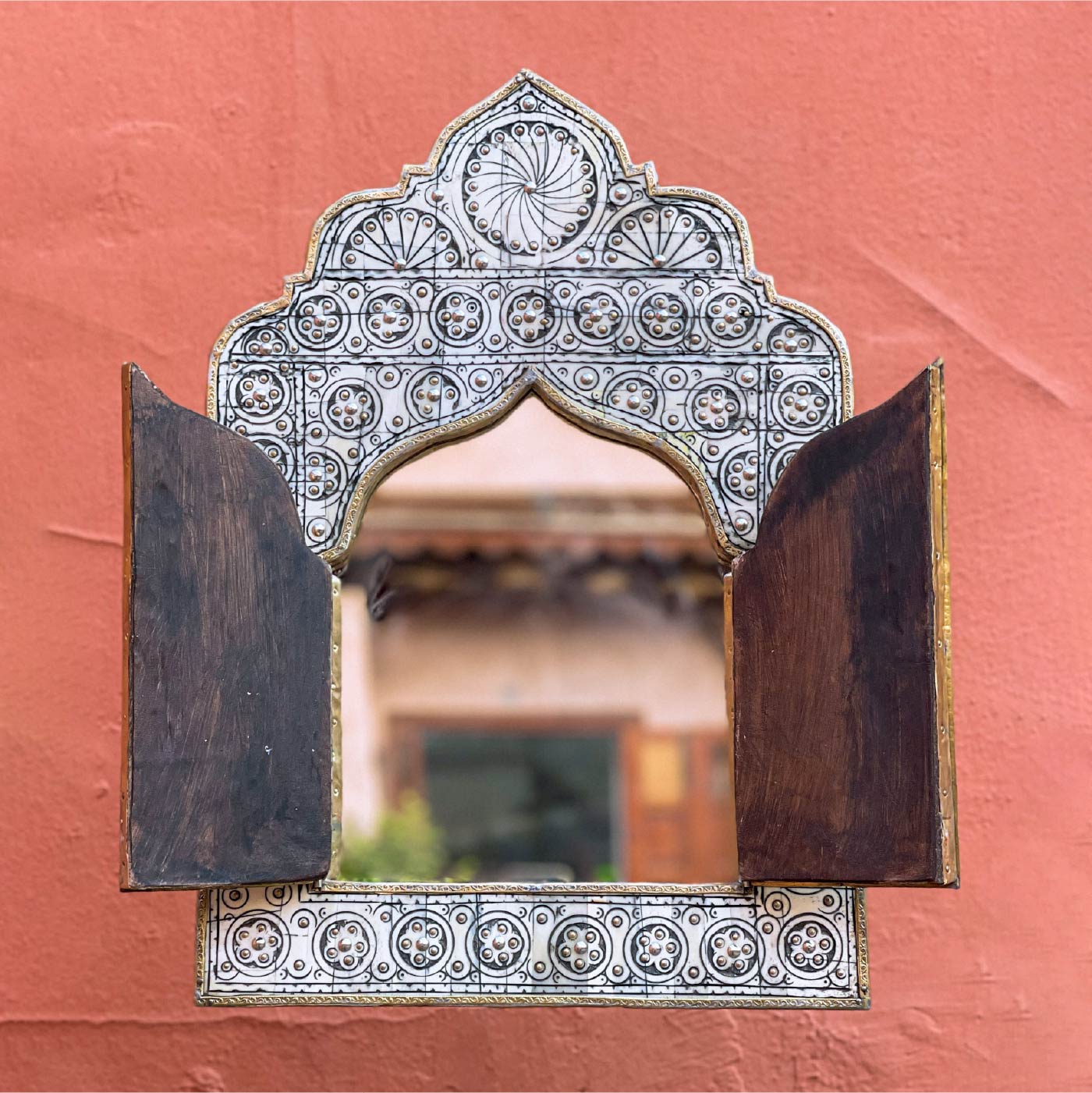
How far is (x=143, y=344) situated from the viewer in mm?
2115

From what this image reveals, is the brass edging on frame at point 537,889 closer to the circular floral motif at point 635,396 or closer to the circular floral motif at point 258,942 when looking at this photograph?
the circular floral motif at point 258,942

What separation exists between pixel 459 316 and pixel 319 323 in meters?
0.16

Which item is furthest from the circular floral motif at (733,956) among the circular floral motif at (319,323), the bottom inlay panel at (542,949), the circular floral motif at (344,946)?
the circular floral motif at (319,323)

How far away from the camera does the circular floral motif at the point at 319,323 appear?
5.67ft

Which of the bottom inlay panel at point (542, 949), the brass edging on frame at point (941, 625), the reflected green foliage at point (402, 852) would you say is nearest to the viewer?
the brass edging on frame at point (941, 625)

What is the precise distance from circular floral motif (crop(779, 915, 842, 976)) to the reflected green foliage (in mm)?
1552

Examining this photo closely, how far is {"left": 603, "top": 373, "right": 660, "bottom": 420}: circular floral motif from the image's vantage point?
170 centimetres

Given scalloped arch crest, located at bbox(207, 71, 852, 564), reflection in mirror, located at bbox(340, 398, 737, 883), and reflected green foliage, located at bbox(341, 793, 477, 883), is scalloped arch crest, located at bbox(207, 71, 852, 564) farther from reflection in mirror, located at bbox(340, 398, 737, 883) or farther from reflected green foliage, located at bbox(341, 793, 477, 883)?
reflection in mirror, located at bbox(340, 398, 737, 883)

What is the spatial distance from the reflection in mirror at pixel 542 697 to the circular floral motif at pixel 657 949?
2757 mm

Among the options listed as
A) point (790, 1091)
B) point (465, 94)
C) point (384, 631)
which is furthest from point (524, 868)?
point (465, 94)

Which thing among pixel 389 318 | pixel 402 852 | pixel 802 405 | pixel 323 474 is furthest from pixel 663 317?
pixel 402 852

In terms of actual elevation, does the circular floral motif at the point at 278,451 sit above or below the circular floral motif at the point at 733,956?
above

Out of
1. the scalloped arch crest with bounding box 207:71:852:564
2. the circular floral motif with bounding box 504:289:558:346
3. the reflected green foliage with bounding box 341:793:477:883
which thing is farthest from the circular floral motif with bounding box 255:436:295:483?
the reflected green foliage with bounding box 341:793:477:883

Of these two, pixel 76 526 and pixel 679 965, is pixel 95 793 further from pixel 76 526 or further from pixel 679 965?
pixel 679 965
